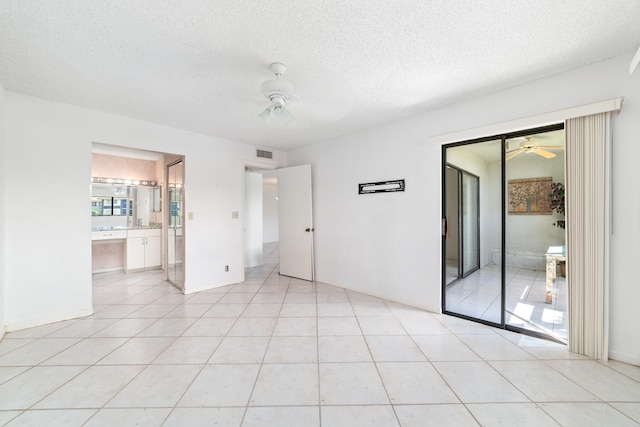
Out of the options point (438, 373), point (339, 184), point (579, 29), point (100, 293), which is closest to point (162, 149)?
point (100, 293)

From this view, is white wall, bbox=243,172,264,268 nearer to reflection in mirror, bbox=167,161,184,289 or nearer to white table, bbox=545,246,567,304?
reflection in mirror, bbox=167,161,184,289

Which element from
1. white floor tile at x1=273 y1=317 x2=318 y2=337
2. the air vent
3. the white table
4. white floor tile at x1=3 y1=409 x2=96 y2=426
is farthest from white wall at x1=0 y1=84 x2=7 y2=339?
the white table

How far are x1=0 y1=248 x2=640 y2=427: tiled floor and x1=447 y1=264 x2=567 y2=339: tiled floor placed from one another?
299 mm

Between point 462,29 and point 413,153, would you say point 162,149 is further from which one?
point 462,29

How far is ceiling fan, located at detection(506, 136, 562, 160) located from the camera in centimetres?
269

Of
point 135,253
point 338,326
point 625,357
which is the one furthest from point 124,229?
point 625,357

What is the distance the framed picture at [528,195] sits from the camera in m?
2.74

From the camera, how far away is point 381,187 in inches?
143

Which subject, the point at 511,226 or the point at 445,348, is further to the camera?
the point at 511,226

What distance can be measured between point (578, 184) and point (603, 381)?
151cm

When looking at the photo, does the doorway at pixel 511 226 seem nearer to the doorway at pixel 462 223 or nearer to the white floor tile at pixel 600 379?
the doorway at pixel 462 223

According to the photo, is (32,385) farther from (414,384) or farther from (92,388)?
(414,384)

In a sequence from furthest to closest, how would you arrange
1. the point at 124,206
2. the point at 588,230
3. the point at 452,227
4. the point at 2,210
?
1. the point at 124,206
2. the point at 452,227
3. the point at 2,210
4. the point at 588,230

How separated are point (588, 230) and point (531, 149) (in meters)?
1.03
